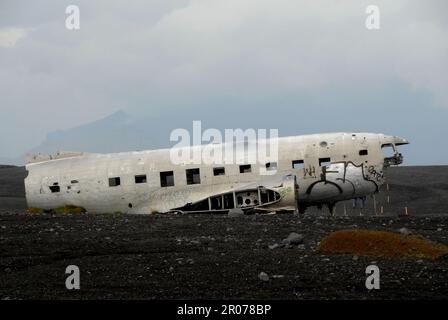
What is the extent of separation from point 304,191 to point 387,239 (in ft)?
46.1

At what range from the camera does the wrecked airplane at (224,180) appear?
33250 millimetres

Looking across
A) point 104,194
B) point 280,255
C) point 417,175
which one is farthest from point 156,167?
point 417,175

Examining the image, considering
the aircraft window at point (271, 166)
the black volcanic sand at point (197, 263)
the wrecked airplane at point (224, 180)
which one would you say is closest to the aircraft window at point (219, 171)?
the wrecked airplane at point (224, 180)

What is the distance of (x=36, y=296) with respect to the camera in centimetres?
1489

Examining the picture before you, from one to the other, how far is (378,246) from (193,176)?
15.8 m

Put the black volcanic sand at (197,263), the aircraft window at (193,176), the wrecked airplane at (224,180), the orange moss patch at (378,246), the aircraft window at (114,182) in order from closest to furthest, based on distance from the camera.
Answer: the black volcanic sand at (197,263) < the orange moss patch at (378,246) < the wrecked airplane at (224,180) < the aircraft window at (193,176) < the aircraft window at (114,182)

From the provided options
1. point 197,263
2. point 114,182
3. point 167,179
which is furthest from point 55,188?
point 197,263

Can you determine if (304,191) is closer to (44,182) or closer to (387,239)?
(44,182)

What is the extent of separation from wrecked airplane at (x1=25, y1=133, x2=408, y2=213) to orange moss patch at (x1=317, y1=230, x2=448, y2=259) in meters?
13.1

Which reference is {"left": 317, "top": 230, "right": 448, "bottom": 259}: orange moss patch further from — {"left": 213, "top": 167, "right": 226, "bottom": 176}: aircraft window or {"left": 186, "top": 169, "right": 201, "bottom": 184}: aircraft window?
{"left": 186, "top": 169, "right": 201, "bottom": 184}: aircraft window

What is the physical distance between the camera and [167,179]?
3431 centimetres

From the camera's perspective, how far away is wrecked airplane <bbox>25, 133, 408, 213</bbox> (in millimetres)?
33250

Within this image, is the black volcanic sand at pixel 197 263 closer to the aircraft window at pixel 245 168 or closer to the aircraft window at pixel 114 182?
the aircraft window at pixel 245 168

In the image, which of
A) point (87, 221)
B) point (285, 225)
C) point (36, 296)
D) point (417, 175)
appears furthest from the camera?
point (417, 175)
